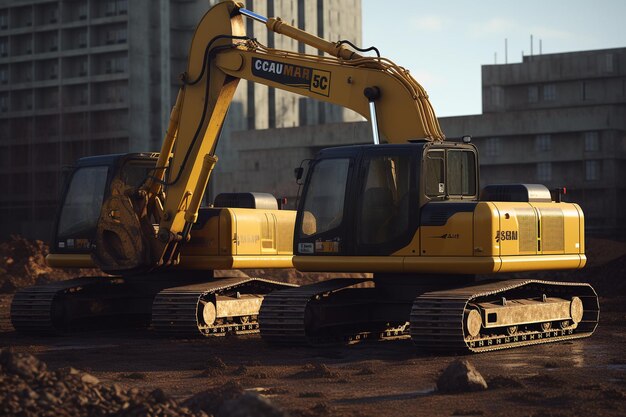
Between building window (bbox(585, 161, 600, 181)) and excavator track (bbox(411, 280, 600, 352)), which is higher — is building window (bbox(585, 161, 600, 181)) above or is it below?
above

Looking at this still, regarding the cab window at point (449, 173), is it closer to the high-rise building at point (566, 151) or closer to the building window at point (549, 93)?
the high-rise building at point (566, 151)

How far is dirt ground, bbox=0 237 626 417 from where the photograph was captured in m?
11.9

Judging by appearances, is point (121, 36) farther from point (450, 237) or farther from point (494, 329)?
point (450, 237)

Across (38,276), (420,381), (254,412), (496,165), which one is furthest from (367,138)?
(254,412)

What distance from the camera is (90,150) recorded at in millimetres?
67938

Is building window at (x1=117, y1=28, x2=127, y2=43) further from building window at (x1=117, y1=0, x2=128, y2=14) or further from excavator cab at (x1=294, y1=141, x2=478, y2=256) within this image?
excavator cab at (x1=294, y1=141, x2=478, y2=256)

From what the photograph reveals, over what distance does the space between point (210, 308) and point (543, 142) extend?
1763 inches

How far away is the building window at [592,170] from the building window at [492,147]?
4.83 meters

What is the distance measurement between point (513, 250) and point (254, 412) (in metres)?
9.13

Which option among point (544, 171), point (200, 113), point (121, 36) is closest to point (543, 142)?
point (544, 171)

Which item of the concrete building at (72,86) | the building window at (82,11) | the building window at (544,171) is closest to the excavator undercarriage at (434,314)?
the building window at (544,171)

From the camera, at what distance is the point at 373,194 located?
58.3 feet

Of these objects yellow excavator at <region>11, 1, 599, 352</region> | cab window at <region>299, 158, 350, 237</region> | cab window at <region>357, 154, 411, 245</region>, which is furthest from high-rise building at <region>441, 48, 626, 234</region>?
cab window at <region>357, 154, 411, 245</region>

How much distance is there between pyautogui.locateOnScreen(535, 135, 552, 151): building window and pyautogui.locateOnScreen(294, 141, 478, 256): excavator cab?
4473cm
